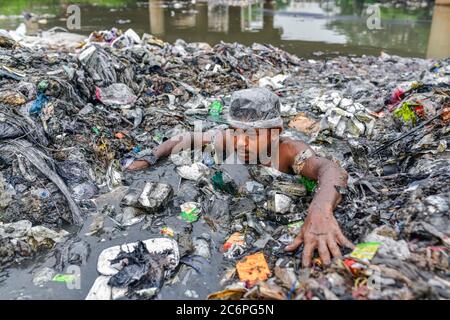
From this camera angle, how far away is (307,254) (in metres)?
2.18

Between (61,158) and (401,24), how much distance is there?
17521 mm

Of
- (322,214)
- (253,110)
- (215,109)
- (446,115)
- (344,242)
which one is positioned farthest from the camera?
(215,109)

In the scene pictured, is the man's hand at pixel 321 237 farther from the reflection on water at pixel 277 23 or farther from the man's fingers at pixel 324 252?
the reflection on water at pixel 277 23

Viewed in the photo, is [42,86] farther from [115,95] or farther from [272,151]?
[272,151]

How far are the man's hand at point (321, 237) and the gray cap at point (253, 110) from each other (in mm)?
993

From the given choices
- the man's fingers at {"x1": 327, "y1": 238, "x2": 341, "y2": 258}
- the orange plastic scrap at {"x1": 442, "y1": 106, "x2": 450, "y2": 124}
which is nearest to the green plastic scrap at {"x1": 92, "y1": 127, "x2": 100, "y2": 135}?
the man's fingers at {"x1": 327, "y1": 238, "x2": 341, "y2": 258}

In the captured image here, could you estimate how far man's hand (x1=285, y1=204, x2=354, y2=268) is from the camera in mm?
2143

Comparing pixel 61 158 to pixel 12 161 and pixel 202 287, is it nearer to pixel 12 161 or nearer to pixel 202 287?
pixel 12 161

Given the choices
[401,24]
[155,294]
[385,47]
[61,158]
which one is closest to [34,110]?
[61,158]

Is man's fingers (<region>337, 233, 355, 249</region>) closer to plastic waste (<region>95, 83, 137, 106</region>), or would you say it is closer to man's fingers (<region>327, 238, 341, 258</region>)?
man's fingers (<region>327, 238, 341, 258</region>)

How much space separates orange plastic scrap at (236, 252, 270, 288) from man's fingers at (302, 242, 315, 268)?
28 cm

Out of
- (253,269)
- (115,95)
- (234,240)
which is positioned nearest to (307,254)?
(253,269)

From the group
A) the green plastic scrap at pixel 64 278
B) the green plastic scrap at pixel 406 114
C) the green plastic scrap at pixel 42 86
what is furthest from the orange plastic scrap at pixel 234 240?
the green plastic scrap at pixel 42 86

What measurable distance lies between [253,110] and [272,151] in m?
0.45
